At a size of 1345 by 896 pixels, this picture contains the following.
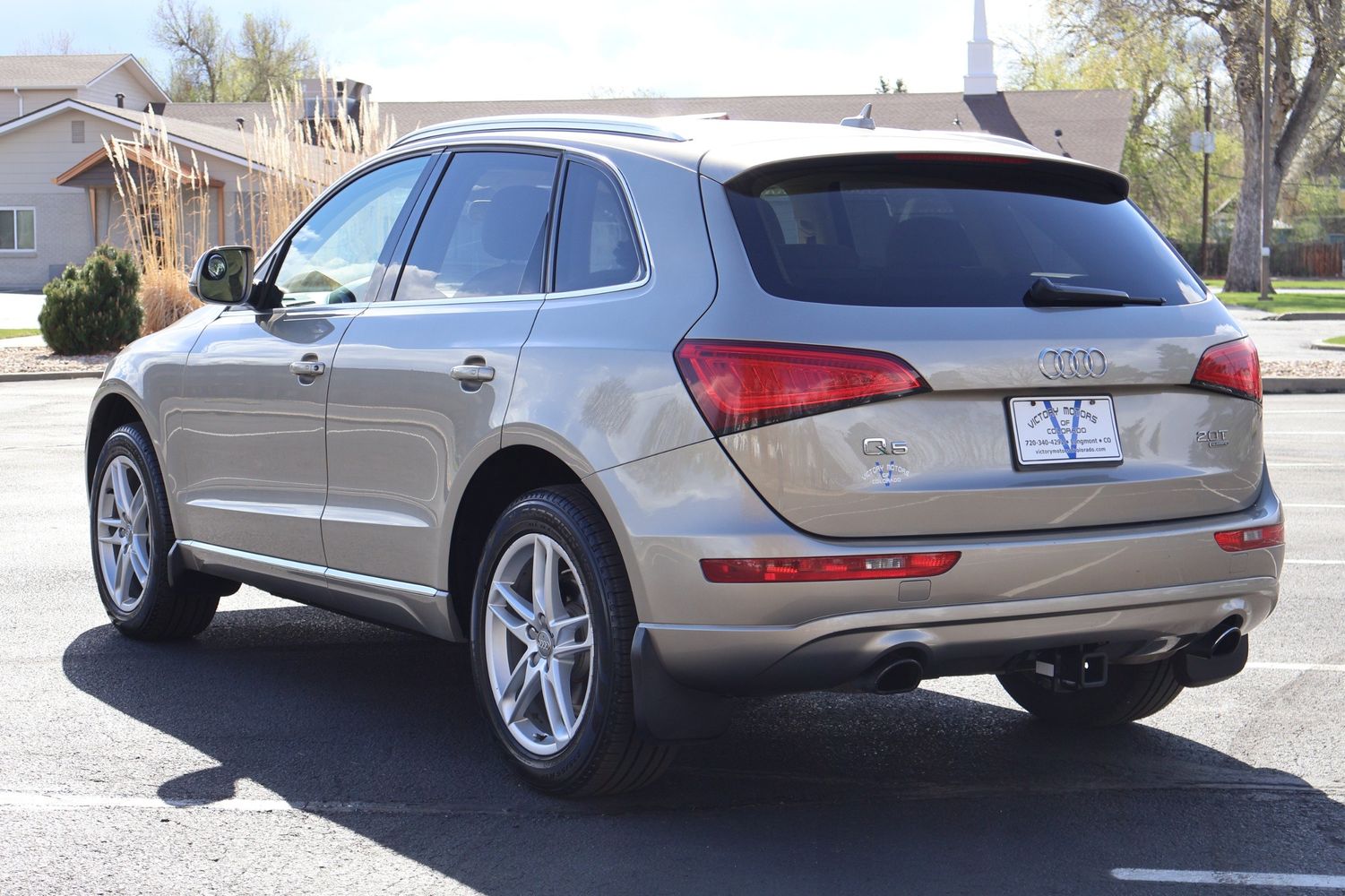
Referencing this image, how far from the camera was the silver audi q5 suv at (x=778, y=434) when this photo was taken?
408cm

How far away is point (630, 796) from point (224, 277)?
102 inches

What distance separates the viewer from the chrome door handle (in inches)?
189

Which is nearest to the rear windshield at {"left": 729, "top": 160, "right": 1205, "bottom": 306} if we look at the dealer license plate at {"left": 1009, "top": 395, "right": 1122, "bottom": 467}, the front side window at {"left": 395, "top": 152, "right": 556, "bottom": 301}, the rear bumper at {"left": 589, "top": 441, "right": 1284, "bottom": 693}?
the dealer license plate at {"left": 1009, "top": 395, "right": 1122, "bottom": 467}

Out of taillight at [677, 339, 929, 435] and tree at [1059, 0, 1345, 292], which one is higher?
tree at [1059, 0, 1345, 292]

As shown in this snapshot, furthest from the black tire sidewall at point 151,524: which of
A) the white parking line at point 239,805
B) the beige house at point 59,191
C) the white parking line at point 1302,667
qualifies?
the beige house at point 59,191

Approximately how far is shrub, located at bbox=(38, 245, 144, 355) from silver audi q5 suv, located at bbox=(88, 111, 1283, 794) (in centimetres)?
1865

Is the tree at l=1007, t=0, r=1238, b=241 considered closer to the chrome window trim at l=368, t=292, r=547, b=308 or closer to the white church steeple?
the white church steeple

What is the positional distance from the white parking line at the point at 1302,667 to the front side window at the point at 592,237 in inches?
123

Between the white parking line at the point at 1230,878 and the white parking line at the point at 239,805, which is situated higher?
the white parking line at the point at 1230,878

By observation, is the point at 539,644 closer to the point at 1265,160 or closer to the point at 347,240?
the point at 347,240

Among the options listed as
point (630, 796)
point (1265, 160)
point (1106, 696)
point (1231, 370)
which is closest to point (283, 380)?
point (630, 796)

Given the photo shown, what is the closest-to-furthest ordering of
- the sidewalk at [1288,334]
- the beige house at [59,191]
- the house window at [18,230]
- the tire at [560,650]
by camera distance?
1. the tire at [560,650]
2. the sidewalk at [1288,334]
3. the beige house at [59,191]
4. the house window at [18,230]

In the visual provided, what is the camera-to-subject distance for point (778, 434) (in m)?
4.05

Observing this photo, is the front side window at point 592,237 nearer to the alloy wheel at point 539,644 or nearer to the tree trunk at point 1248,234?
the alloy wheel at point 539,644
